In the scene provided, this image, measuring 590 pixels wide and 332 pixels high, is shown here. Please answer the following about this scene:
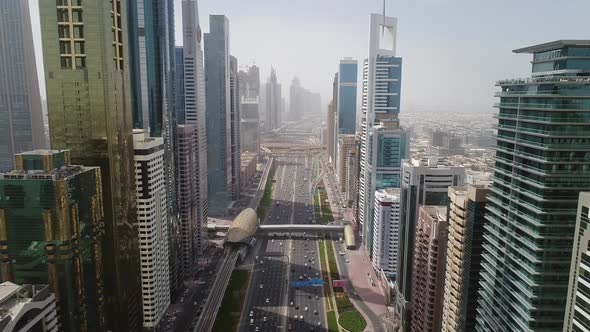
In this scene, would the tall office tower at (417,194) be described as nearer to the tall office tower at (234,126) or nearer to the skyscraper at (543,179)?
the skyscraper at (543,179)

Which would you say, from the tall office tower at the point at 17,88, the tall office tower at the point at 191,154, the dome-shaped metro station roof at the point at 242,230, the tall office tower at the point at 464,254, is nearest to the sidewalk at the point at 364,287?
the dome-shaped metro station roof at the point at 242,230

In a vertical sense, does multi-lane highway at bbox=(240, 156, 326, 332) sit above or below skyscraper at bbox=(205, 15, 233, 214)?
below

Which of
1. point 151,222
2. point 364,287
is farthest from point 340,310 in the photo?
point 151,222

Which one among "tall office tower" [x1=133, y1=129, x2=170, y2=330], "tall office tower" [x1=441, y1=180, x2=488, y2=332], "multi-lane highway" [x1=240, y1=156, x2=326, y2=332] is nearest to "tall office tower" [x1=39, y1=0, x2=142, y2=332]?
"tall office tower" [x1=133, y1=129, x2=170, y2=330]

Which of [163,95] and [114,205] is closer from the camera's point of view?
[114,205]

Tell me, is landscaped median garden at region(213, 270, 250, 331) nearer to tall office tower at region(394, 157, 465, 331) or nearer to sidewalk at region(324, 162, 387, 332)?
sidewalk at region(324, 162, 387, 332)

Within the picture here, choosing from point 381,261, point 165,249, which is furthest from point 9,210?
point 381,261

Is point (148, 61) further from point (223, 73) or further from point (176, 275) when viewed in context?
point (223, 73)

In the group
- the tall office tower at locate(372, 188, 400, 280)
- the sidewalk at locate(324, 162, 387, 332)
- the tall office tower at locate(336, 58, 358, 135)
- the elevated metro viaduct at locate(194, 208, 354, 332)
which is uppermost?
the tall office tower at locate(336, 58, 358, 135)
